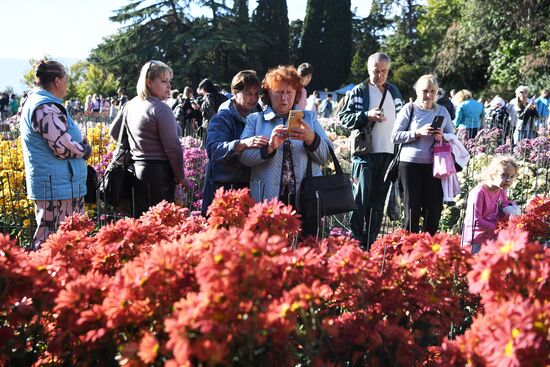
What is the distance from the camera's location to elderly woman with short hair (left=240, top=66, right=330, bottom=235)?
3.36 m

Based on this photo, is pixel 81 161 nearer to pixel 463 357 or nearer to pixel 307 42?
pixel 463 357

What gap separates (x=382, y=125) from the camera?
507 centimetres

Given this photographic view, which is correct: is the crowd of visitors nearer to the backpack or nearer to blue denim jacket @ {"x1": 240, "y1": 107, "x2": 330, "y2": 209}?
blue denim jacket @ {"x1": 240, "y1": 107, "x2": 330, "y2": 209}

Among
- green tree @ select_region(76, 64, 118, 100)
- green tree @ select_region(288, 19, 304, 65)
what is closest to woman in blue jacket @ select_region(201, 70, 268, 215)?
green tree @ select_region(288, 19, 304, 65)

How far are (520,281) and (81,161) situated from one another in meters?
3.05

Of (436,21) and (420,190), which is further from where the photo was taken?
(436,21)

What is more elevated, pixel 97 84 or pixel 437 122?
pixel 97 84

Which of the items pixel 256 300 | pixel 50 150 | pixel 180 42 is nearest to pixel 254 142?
pixel 50 150

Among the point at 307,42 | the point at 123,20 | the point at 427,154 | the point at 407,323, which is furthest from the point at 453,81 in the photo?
the point at 407,323

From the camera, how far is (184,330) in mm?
1436

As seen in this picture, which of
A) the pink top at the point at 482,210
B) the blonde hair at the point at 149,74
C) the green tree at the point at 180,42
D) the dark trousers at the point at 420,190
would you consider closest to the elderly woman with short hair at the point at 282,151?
the blonde hair at the point at 149,74

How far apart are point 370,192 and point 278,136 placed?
2.18 meters

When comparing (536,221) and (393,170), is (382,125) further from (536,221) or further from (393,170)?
(536,221)

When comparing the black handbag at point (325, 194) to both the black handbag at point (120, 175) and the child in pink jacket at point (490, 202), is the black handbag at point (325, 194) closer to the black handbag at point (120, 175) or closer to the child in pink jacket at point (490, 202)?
the child in pink jacket at point (490, 202)
